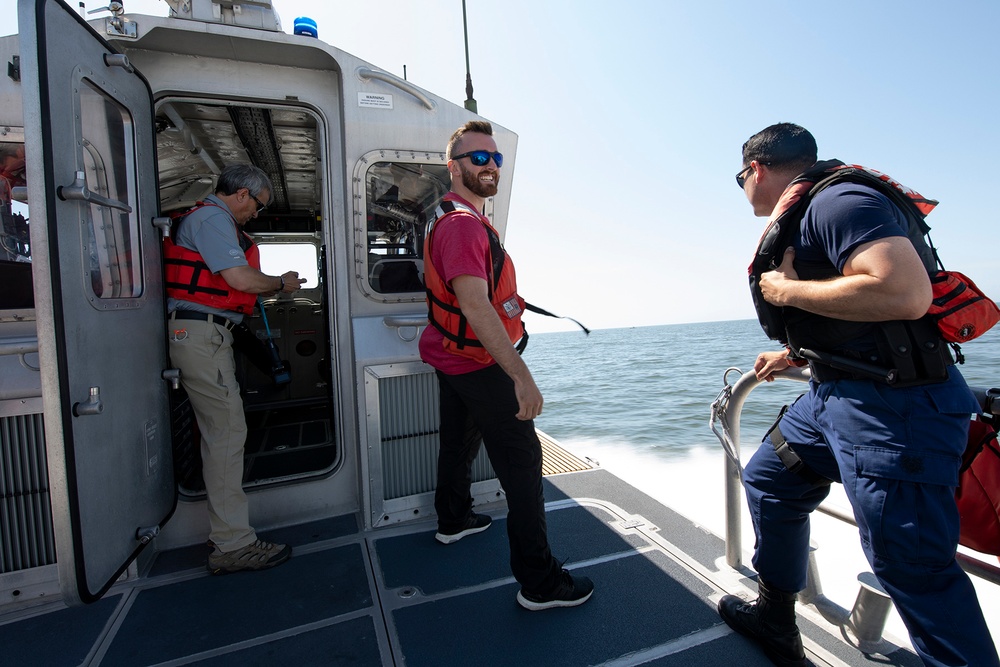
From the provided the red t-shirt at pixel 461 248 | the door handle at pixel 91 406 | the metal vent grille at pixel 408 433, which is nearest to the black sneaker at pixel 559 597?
the red t-shirt at pixel 461 248

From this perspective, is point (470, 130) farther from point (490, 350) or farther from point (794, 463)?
point (794, 463)

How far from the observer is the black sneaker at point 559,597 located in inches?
83.5

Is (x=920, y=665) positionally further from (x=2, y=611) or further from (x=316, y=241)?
(x=316, y=241)

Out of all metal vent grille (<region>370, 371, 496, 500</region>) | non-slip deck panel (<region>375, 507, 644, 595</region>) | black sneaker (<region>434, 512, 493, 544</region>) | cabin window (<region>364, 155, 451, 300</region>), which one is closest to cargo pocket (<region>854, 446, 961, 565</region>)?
non-slip deck panel (<region>375, 507, 644, 595</region>)

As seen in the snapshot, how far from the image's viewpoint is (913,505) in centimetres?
134

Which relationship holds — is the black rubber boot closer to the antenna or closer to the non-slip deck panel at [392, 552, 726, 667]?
the non-slip deck panel at [392, 552, 726, 667]

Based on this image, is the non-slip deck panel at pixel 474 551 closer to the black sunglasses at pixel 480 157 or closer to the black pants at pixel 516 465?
the black pants at pixel 516 465

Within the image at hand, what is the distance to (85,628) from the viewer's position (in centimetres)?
214

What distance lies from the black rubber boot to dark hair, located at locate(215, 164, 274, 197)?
108 inches

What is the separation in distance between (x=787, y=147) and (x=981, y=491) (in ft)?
3.63

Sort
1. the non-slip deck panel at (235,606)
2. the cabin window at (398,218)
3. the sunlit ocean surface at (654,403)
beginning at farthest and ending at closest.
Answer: the sunlit ocean surface at (654,403) → the cabin window at (398,218) → the non-slip deck panel at (235,606)

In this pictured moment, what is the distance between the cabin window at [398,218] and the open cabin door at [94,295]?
105 cm

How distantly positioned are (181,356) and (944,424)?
2.82m

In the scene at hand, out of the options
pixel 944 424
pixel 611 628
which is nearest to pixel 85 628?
pixel 611 628
